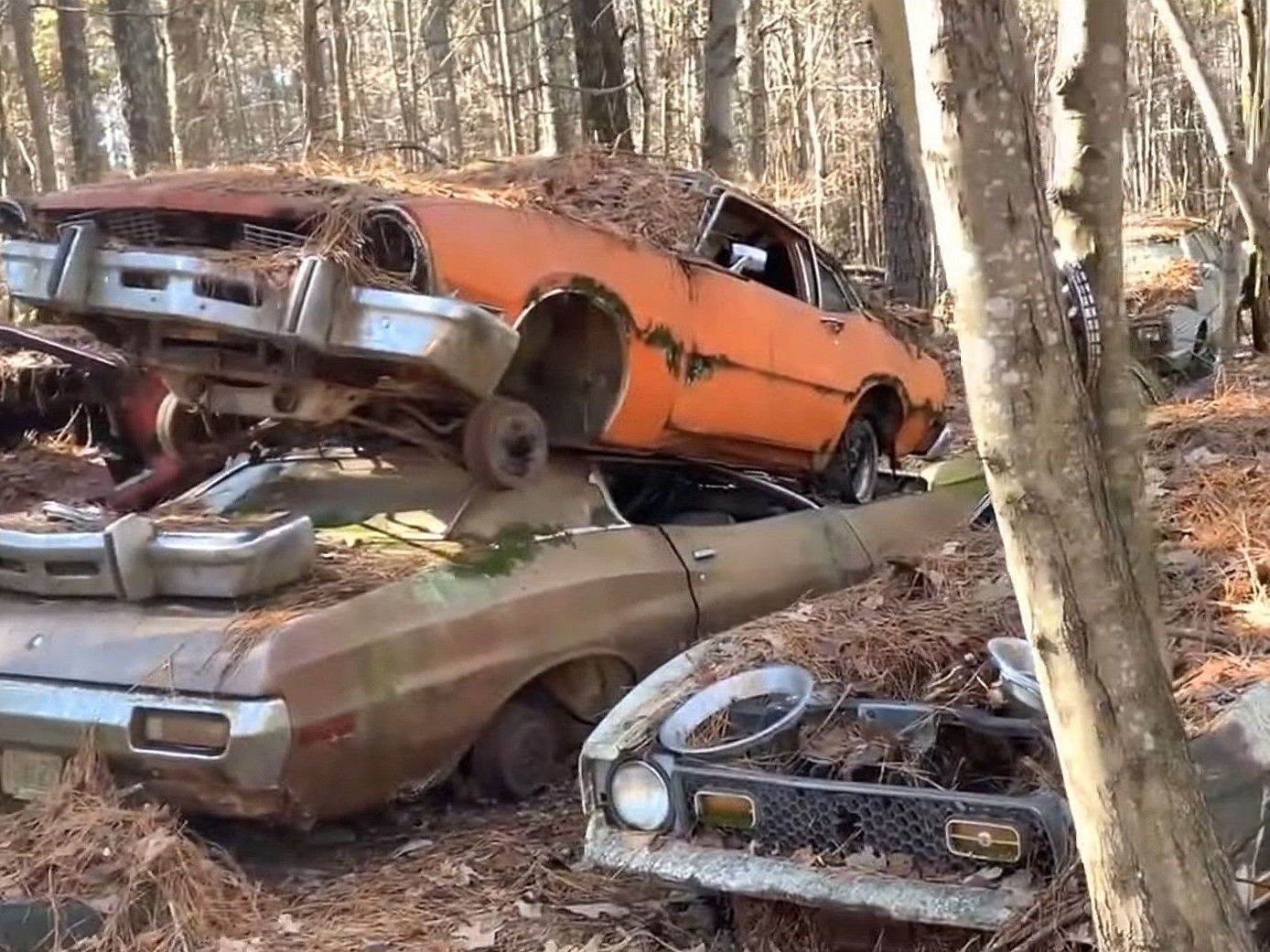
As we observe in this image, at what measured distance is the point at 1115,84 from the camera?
3.44 m

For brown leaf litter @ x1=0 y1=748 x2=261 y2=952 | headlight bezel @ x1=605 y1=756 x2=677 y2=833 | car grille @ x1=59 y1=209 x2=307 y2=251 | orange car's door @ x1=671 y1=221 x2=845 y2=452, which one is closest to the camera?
headlight bezel @ x1=605 y1=756 x2=677 y2=833

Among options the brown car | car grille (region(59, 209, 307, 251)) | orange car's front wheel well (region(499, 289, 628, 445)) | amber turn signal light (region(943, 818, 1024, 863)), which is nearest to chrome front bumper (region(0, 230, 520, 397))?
car grille (region(59, 209, 307, 251))

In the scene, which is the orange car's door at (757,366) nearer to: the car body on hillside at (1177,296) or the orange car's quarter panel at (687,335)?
the orange car's quarter panel at (687,335)

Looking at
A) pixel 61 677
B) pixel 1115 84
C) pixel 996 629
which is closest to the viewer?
pixel 1115 84

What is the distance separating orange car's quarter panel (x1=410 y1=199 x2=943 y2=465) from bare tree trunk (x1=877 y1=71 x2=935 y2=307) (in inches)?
259

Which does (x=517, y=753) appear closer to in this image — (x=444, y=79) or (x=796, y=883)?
(x=796, y=883)

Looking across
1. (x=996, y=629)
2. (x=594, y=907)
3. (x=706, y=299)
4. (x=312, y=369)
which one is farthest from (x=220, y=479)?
(x=996, y=629)

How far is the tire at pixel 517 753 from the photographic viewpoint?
546 cm

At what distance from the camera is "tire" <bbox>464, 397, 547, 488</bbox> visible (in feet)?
18.6

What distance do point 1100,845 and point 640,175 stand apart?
14.0ft

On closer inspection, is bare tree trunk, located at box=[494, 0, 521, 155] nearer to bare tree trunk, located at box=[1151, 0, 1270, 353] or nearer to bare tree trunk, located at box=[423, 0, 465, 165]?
bare tree trunk, located at box=[423, 0, 465, 165]

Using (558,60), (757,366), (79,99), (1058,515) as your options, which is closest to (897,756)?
(1058,515)

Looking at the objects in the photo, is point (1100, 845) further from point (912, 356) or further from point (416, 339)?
point (912, 356)

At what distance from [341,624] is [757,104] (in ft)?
91.4
